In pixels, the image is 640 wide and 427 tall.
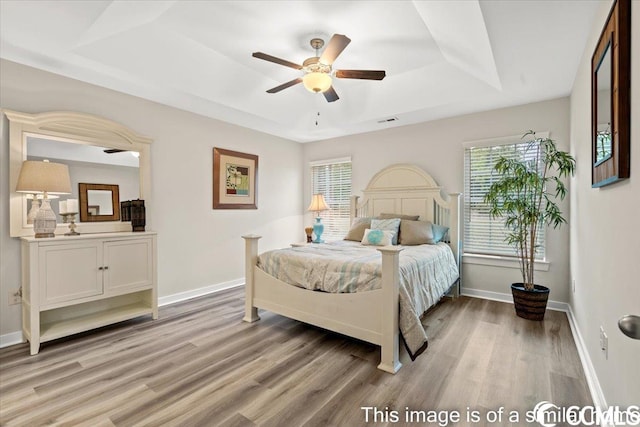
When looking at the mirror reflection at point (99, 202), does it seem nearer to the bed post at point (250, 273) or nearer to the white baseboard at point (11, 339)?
the white baseboard at point (11, 339)

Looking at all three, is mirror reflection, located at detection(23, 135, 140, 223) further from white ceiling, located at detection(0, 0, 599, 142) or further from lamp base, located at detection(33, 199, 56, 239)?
white ceiling, located at detection(0, 0, 599, 142)

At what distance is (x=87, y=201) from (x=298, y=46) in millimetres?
2691

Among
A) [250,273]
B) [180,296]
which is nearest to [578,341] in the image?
[250,273]

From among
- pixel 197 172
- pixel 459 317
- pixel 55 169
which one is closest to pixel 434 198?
pixel 459 317

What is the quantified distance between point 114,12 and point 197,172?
2.15m

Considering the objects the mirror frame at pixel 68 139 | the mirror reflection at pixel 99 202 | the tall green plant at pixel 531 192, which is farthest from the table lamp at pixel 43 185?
the tall green plant at pixel 531 192

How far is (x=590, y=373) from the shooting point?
2047 mm

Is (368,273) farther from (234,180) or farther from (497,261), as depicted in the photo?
(234,180)

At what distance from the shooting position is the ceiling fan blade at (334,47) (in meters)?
2.15

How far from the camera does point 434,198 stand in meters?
4.30

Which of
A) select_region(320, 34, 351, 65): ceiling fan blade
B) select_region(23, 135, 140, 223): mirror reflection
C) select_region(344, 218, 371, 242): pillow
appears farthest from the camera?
select_region(344, 218, 371, 242): pillow

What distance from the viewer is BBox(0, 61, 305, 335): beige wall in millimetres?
2715

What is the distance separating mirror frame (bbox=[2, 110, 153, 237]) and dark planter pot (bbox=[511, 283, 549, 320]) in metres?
4.40

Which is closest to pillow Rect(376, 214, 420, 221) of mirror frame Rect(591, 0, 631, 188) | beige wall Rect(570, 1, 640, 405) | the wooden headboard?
the wooden headboard
